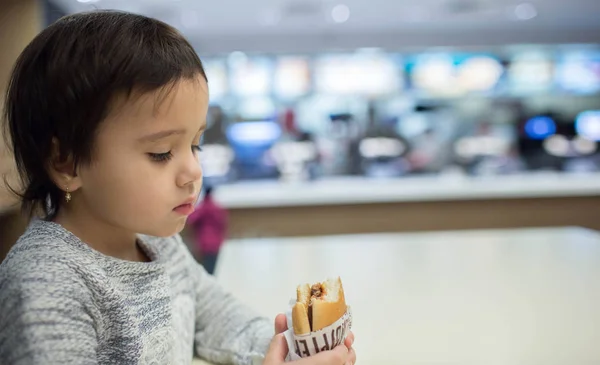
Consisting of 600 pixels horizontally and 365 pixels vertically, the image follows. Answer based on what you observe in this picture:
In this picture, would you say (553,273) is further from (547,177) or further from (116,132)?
(547,177)

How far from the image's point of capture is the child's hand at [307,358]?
667 millimetres

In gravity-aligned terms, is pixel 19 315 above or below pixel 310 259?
above

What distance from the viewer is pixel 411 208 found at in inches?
151

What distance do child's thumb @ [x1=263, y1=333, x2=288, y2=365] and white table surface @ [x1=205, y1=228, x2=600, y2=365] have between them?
266mm

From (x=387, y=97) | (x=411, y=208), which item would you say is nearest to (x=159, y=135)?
(x=411, y=208)

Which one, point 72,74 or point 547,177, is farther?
point 547,177

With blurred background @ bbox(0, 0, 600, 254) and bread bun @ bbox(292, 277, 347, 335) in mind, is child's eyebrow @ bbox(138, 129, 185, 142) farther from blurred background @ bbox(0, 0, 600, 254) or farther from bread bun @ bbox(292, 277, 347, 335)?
blurred background @ bbox(0, 0, 600, 254)

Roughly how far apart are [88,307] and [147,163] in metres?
0.18

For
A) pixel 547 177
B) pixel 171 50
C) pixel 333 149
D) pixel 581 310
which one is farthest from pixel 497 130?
pixel 171 50

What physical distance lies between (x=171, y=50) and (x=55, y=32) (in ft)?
0.44

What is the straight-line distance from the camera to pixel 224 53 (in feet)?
16.6

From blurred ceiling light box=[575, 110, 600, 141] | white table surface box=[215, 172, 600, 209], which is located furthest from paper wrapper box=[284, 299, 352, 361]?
blurred ceiling light box=[575, 110, 600, 141]

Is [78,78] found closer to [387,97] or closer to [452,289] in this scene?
[452,289]

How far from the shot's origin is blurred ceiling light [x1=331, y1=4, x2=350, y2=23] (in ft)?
15.1
